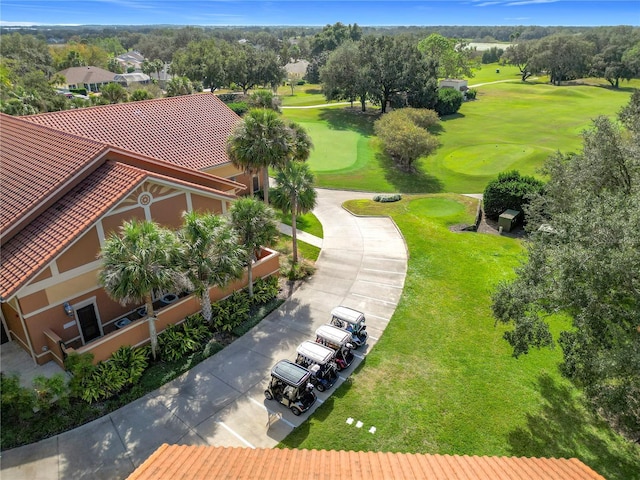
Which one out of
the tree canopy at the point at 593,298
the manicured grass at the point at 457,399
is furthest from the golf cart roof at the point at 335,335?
the tree canopy at the point at 593,298

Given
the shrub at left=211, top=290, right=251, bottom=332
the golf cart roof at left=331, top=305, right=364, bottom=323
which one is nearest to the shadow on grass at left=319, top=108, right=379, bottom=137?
the shrub at left=211, top=290, right=251, bottom=332

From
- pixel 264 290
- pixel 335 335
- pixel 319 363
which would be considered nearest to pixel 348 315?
pixel 335 335

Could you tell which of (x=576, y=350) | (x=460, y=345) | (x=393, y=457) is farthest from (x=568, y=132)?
(x=393, y=457)

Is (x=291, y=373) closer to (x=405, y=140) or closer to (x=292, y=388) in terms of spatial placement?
(x=292, y=388)

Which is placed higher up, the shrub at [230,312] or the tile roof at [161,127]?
the tile roof at [161,127]

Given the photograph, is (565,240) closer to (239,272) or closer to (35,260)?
(239,272)

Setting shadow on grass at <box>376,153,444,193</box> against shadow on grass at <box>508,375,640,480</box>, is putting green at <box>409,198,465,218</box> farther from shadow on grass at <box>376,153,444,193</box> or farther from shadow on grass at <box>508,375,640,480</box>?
shadow on grass at <box>508,375,640,480</box>

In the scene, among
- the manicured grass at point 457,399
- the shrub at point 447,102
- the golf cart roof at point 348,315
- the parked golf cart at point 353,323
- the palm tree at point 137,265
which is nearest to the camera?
the manicured grass at point 457,399

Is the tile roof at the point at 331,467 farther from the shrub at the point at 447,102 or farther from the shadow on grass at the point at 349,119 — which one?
the shrub at the point at 447,102
